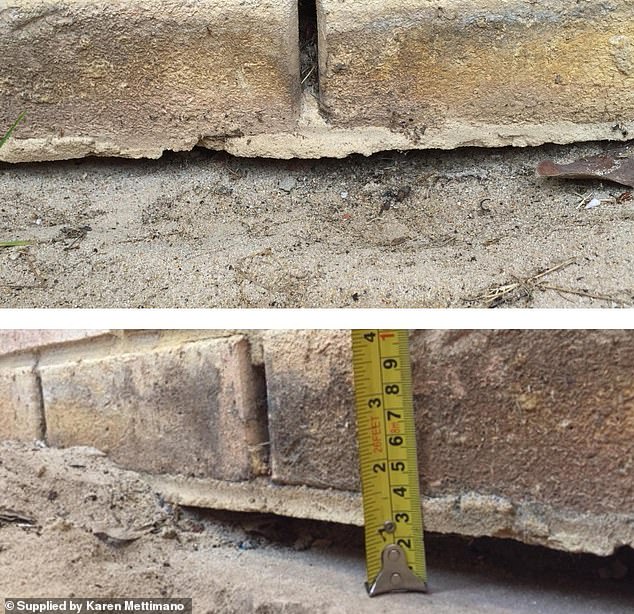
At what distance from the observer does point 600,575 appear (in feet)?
4.20

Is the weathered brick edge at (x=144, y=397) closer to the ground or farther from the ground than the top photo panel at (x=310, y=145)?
closer to the ground

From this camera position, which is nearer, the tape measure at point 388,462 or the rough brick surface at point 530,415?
the rough brick surface at point 530,415

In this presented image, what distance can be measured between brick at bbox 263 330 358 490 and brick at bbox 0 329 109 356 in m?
0.42

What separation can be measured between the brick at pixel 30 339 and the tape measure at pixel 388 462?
23.2 inches

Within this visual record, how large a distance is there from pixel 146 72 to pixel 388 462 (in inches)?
38.2

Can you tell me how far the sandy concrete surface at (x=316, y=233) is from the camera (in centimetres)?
148

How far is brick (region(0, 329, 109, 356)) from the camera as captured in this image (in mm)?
1525

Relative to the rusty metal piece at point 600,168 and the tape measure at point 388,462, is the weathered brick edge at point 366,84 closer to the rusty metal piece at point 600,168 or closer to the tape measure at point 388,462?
the rusty metal piece at point 600,168

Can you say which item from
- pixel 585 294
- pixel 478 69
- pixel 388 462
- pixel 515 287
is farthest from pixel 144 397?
pixel 478 69

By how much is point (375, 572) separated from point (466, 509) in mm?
170

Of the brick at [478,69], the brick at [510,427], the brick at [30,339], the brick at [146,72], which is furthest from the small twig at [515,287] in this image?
the brick at [30,339]

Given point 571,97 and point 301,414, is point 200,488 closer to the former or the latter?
point 301,414

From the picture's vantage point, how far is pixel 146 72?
171 centimetres

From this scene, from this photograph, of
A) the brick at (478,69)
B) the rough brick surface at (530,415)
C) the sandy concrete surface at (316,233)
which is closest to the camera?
the rough brick surface at (530,415)
